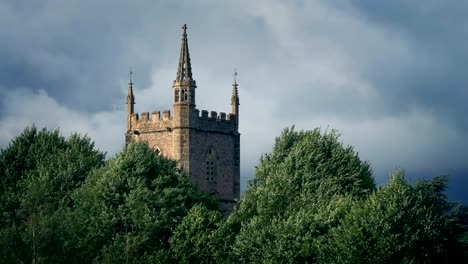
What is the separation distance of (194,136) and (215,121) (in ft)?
9.98

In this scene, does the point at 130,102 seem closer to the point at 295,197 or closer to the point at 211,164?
the point at 211,164

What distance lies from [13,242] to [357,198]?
24122 millimetres

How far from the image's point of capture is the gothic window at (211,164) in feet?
344

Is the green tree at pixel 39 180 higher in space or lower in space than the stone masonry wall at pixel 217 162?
lower

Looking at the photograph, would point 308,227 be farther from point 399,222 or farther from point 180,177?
point 180,177

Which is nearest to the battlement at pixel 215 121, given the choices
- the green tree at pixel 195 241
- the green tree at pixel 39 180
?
the green tree at pixel 39 180

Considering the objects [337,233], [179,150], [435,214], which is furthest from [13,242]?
[179,150]

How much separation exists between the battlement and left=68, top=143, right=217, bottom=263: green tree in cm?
1911

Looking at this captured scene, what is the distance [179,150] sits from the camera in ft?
338

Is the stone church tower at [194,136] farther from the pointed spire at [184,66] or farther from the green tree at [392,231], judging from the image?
the green tree at [392,231]

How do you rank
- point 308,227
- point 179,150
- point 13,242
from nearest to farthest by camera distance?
point 13,242 < point 308,227 < point 179,150

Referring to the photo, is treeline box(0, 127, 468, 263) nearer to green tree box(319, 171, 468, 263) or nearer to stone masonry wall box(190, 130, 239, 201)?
green tree box(319, 171, 468, 263)

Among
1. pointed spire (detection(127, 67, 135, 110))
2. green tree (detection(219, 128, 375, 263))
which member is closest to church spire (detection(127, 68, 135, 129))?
pointed spire (detection(127, 67, 135, 110))

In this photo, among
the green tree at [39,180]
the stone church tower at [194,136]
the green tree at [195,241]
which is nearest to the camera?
the green tree at [39,180]
